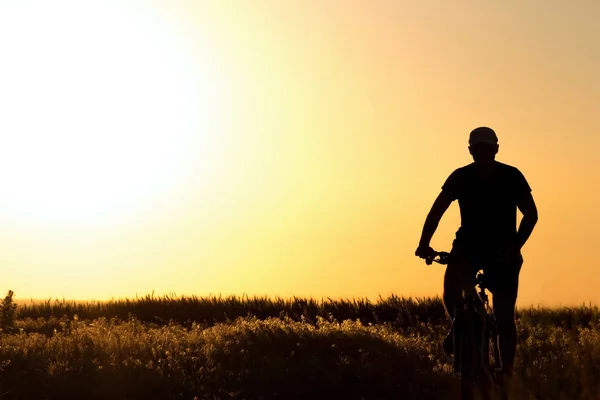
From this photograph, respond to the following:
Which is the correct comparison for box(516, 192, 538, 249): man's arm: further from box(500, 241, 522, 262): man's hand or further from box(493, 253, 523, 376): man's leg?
box(493, 253, 523, 376): man's leg

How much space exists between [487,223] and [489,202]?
0.23m

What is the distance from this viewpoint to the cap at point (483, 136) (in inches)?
356

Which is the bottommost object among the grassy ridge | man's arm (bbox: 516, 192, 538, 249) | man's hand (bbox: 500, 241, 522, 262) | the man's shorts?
the grassy ridge

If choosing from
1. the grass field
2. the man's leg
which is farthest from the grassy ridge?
the man's leg

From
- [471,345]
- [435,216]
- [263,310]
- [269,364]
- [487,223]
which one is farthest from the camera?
[263,310]

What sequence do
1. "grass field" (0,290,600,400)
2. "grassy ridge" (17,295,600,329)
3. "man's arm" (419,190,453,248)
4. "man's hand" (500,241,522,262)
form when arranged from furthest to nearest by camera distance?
"grassy ridge" (17,295,600,329) < "grass field" (0,290,600,400) < "man's arm" (419,190,453,248) < "man's hand" (500,241,522,262)

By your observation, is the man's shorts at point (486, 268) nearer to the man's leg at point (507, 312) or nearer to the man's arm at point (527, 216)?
the man's leg at point (507, 312)

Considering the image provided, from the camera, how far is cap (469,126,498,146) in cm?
904

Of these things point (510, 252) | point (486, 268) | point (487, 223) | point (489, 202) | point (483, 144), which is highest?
point (483, 144)

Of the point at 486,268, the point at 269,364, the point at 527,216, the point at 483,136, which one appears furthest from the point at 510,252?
the point at 269,364

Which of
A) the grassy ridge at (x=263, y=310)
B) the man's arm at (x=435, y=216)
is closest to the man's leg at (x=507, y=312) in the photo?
the man's arm at (x=435, y=216)

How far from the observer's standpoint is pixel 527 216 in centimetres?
925

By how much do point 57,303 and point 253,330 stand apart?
35.2ft

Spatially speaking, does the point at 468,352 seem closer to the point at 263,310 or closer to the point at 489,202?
the point at 489,202
